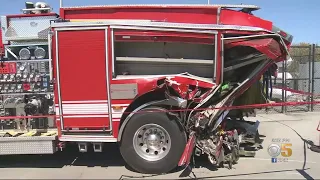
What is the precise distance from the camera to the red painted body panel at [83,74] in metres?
6.09

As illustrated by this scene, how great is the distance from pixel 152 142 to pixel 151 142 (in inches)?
0.7

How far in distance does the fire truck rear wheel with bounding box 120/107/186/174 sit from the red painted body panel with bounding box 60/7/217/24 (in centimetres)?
166

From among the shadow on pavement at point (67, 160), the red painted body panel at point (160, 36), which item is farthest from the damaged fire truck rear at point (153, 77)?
the shadow on pavement at point (67, 160)

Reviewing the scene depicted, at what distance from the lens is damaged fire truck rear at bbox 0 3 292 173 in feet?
19.9

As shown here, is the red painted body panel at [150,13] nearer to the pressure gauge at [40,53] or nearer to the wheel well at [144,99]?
the pressure gauge at [40,53]

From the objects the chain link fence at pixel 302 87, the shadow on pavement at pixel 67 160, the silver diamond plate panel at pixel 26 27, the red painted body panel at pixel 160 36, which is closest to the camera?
the red painted body panel at pixel 160 36

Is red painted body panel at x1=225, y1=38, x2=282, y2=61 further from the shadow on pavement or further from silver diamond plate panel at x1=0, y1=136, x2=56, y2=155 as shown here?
silver diamond plate panel at x1=0, y1=136, x2=56, y2=155

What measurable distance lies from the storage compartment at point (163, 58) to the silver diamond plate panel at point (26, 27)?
167cm

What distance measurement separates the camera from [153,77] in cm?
612

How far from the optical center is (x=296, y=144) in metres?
8.28

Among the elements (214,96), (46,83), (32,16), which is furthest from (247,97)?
(32,16)

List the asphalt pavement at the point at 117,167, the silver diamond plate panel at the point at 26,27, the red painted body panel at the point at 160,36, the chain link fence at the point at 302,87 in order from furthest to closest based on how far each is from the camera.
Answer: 1. the chain link fence at the point at 302,87
2. the silver diamond plate panel at the point at 26,27
3. the asphalt pavement at the point at 117,167
4. the red painted body panel at the point at 160,36

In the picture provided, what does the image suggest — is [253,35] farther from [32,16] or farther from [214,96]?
[32,16]

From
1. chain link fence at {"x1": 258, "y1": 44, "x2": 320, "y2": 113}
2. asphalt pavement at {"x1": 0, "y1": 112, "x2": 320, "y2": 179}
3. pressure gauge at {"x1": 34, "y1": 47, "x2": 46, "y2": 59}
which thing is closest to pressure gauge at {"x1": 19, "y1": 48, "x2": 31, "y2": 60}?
pressure gauge at {"x1": 34, "y1": 47, "x2": 46, "y2": 59}
